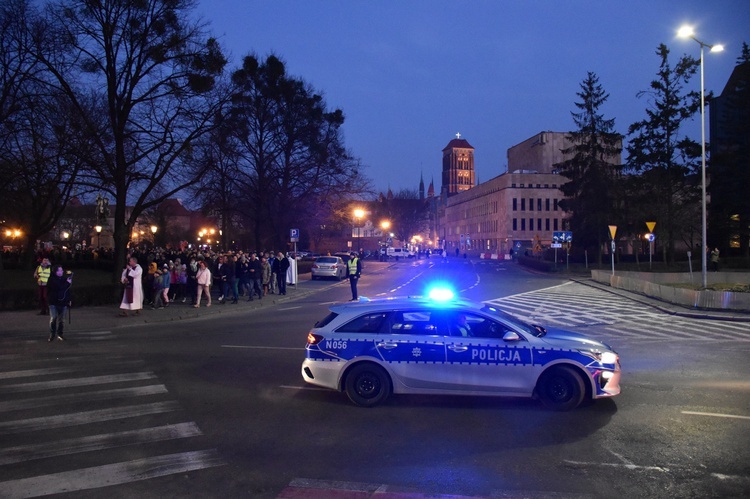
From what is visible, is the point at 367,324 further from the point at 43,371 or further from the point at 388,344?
the point at 43,371

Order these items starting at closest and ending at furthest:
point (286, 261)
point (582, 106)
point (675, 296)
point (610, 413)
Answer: point (610, 413) < point (675, 296) < point (286, 261) < point (582, 106)

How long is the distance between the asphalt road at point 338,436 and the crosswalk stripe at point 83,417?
0.03 metres

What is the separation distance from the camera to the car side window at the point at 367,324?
8.23 m

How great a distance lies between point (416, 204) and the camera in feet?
413

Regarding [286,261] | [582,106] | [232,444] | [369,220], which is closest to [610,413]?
[232,444]

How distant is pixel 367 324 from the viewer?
8297 mm

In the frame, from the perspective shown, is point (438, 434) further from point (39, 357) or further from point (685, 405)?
point (39, 357)

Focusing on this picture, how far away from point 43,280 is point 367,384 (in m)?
15.1

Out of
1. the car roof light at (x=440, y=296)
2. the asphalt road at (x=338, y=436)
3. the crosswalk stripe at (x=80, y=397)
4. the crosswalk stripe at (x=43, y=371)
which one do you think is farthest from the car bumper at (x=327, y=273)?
the crosswalk stripe at (x=80, y=397)

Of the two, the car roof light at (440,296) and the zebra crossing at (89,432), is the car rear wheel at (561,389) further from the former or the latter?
the zebra crossing at (89,432)

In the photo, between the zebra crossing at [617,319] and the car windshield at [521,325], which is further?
the zebra crossing at [617,319]

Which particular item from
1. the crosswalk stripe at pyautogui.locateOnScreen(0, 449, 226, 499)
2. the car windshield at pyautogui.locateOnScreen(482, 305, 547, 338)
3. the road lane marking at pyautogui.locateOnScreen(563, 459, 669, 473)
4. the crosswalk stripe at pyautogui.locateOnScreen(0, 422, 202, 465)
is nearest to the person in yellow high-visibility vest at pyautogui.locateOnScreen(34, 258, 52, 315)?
the crosswalk stripe at pyautogui.locateOnScreen(0, 422, 202, 465)

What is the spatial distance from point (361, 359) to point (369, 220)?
11283 cm

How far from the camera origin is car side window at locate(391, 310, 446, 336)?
8.12 meters
